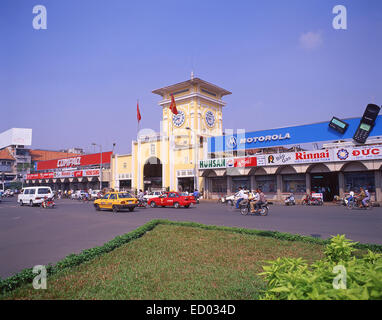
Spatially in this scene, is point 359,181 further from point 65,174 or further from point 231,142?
point 65,174

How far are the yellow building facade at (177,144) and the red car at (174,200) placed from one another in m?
13.9

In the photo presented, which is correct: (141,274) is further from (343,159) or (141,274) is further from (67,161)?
(67,161)

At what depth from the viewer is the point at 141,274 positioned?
5645mm

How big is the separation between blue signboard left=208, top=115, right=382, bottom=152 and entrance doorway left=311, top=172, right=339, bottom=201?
3908mm

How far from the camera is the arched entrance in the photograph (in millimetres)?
45375

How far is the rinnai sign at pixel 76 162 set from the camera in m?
52.8

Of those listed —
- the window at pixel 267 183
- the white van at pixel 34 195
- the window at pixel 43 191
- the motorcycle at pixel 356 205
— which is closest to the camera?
the motorcycle at pixel 356 205

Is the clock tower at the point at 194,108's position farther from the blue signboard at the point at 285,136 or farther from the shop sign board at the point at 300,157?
the shop sign board at the point at 300,157

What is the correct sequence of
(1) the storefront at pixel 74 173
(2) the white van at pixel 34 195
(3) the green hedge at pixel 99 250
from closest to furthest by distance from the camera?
(3) the green hedge at pixel 99 250 → (2) the white van at pixel 34 195 → (1) the storefront at pixel 74 173

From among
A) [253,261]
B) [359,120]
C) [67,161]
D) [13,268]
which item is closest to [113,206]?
[13,268]

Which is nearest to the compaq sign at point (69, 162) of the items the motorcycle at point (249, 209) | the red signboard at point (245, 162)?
the red signboard at point (245, 162)

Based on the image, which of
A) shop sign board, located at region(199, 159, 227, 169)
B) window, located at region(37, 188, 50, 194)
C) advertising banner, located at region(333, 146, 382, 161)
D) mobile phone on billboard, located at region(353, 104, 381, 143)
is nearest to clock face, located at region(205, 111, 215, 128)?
shop sign board, located at region(199, 159, 227, 169)

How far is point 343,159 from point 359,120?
495 centimetres

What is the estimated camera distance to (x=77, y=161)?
58.6 metres
